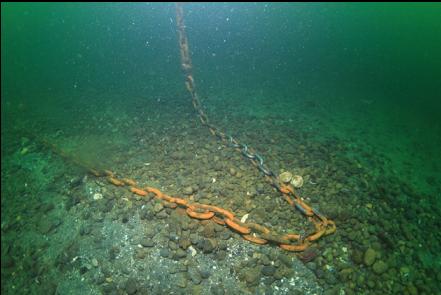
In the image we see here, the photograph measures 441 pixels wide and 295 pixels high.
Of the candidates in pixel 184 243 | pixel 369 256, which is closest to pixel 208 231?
pixel 184 243

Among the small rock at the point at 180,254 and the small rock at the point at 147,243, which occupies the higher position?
the small rock at the point at 180,254

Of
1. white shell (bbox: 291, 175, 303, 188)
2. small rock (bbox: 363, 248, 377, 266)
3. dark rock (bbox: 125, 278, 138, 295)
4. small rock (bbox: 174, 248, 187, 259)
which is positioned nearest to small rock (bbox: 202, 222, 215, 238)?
small rock (bbox: 174, 248, 187, 259)

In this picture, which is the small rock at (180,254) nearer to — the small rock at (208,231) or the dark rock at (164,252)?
the dark rock at (164,252)

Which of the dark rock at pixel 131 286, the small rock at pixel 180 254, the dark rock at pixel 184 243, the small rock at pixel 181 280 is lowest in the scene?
the dark rock at pixel 131 286

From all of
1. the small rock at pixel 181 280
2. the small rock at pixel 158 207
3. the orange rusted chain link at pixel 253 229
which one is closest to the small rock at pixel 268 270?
the orange rusted chain link at pixel 253 229

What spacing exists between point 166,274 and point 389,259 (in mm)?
2450

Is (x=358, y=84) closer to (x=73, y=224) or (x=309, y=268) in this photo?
(x=309, y=268)

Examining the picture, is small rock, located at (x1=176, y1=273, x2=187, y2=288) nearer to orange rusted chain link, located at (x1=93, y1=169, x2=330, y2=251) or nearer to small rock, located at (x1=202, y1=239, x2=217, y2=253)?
small rock, located at (x1=202, y1=239, x2=217, y2=253)

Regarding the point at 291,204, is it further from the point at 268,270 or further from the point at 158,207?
the point at 158,207

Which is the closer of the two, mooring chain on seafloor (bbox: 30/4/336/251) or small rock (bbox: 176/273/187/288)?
small rock (bbox: 176/273/187/288)

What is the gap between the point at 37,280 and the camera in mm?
2701

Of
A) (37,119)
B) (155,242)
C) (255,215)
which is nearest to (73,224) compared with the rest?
(155,242)

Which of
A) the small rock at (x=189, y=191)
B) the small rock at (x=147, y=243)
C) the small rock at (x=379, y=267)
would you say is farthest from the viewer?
the small rock at (x=189, y=191)

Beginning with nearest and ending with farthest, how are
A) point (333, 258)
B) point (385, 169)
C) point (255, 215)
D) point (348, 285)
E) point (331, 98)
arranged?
point (348, 285) < point (333, 258) < point (255, 215) < point (385, 169) < point (331, 98)
